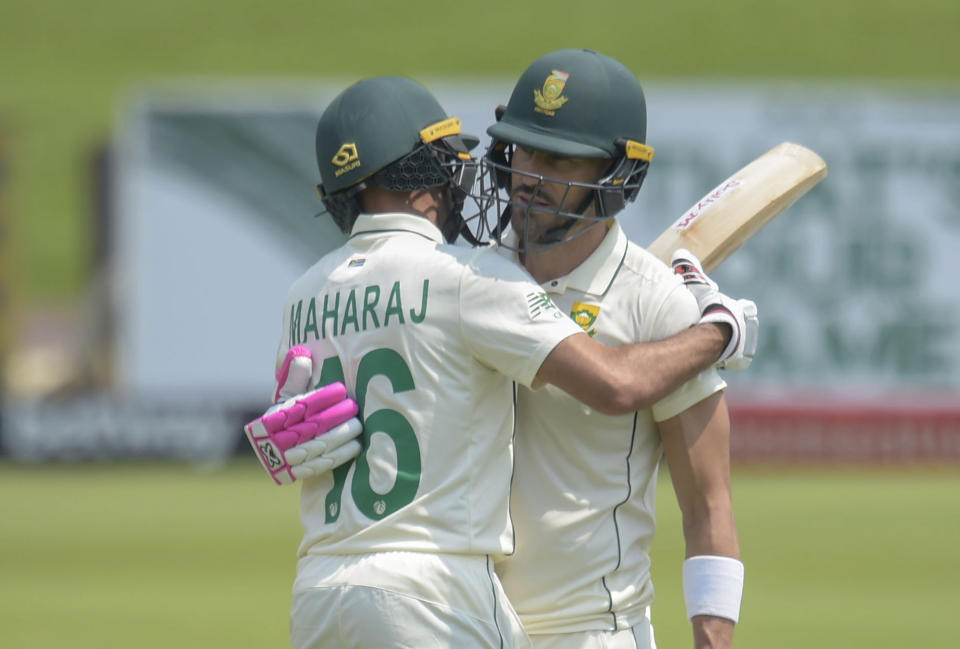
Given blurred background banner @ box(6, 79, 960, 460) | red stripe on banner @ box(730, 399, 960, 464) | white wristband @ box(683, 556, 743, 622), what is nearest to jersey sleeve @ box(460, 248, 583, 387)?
white wristband @ box(683, 556, 743, 622)

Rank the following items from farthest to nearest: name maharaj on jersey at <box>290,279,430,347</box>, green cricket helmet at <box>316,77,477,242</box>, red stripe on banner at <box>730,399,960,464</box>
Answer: red stripe on banner at <box>730,399,960,464</box> < green cricket helmet at <box>316,77,477,242</box> < name maharaj on jersey at <box>290,279,430,347</box>

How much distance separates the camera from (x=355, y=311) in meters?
2.96

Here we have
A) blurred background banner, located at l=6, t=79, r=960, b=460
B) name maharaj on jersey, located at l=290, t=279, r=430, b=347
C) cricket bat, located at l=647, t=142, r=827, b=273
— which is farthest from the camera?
blurred background banner, located at l=6, t=79, r=960, b=460

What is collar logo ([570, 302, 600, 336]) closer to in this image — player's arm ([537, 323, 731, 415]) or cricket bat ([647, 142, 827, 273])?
player's arm ([537, 323, 731, 415])

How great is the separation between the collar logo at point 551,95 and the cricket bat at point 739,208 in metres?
0.51

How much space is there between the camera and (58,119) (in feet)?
94.9

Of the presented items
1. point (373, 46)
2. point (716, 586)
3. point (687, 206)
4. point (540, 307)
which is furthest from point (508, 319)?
point (373, 46)

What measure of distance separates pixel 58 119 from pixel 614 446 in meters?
27.8

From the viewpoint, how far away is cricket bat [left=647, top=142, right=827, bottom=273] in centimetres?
334

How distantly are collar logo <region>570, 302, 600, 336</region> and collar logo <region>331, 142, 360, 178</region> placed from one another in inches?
22.5

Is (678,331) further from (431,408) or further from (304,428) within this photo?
(304,428)

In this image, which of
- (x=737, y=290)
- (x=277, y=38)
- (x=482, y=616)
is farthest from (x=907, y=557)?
(x=277, y=38)

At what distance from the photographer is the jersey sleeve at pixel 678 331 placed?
115 inches

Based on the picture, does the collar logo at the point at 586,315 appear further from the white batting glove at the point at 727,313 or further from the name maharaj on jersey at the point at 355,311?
the name maharaj on jersey at the point at 355,311
